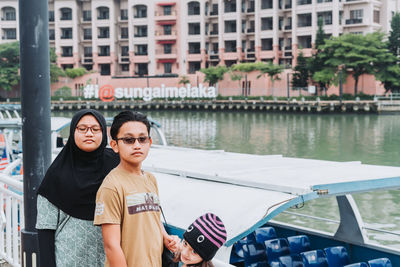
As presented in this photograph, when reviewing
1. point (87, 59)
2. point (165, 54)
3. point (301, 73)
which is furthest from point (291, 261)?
point (87, 59)

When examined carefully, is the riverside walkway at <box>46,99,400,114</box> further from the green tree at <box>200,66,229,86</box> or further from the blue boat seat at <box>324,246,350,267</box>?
the blue boat seat at <box>324,246,350,267</box>

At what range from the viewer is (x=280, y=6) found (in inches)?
2931

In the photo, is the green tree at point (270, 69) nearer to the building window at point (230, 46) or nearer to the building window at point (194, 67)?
the building window at point (230, 46)

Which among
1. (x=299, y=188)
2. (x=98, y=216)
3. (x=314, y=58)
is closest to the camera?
(x=98, y=216)

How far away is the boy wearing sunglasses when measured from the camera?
313cm

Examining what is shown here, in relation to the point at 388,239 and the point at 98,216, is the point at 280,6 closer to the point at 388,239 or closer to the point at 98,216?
the point at 388,239

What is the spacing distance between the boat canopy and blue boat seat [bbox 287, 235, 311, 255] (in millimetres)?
855

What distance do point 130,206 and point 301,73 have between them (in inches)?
2529

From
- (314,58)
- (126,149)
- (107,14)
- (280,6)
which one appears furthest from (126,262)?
(107,14)

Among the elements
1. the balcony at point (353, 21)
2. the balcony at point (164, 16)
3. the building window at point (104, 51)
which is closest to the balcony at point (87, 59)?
the building window at point (104, 51)

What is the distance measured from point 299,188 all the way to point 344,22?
6709 centimetres

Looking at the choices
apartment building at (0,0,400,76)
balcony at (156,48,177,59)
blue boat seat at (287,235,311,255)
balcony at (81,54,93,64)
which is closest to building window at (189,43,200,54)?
apartment building at (0,0,400,76)

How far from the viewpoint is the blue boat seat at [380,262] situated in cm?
577

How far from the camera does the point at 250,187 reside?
4852 millimetres
